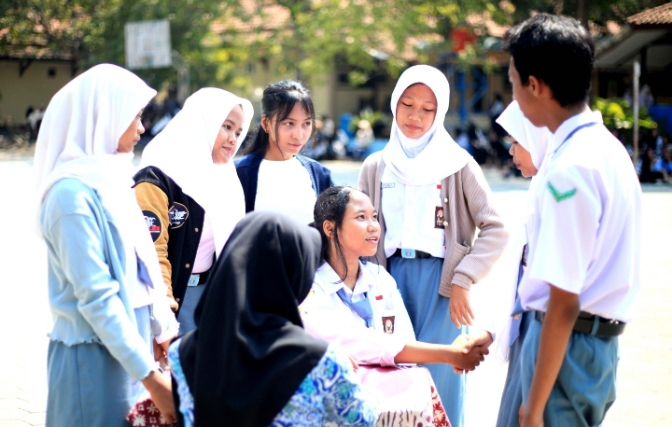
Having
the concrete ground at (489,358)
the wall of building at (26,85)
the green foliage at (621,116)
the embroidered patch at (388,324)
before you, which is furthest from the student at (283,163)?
the wall of building at (26,85)

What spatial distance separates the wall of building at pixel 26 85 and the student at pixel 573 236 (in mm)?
33588

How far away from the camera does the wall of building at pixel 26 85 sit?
1314 inches

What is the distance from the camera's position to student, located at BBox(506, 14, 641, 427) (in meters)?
2.08

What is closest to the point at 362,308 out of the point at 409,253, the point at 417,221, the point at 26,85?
the point at 409,253

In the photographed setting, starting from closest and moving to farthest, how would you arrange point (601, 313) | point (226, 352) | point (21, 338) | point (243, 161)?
point (226, 352)
point (601, 313)
point (243, 161)
point (21, 338)

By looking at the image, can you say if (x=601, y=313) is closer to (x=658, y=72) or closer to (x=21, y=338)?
(x=21, y=338)

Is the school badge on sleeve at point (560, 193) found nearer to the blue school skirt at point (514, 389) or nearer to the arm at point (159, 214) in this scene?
the blue school skirt at point (514, 389)

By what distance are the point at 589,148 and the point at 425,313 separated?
1612 mm

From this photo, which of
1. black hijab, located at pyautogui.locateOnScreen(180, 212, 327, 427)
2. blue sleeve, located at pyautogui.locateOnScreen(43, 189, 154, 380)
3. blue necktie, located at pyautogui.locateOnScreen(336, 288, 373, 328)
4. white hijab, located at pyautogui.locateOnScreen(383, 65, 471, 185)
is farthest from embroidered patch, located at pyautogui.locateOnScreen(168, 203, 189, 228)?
black hijab, located at pyautogui.locateOnScreen(180, 212, 327, 427)

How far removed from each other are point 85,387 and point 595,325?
5.22 feet

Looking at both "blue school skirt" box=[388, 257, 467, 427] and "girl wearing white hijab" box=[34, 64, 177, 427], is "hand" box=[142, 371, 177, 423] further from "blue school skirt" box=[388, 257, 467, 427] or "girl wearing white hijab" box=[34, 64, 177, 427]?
"blue school skirt" box=[388, 257, 467, 427]

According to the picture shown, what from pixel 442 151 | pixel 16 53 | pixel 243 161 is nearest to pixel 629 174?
pixel 442 151

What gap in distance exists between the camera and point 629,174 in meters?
2.17

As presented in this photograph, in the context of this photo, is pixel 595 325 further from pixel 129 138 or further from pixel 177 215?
pixel 177 215
